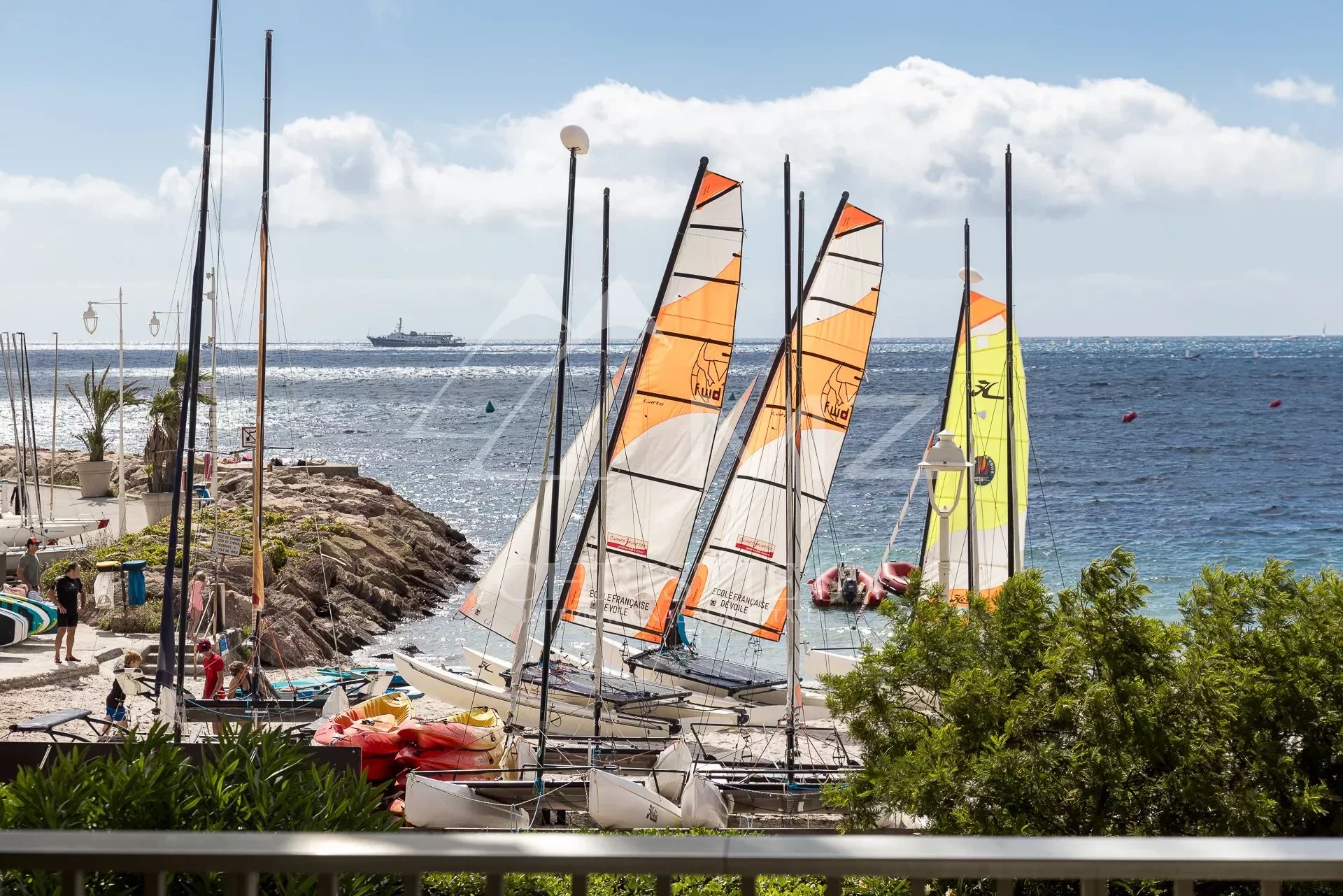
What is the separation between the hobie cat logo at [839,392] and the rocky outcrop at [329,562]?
1040 centimetres

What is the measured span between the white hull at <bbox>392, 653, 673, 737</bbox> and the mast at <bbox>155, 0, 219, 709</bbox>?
455cm

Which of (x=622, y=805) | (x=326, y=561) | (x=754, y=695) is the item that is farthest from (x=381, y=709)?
(x=326, y=561)

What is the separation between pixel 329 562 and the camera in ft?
102

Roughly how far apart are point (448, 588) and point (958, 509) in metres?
17.3

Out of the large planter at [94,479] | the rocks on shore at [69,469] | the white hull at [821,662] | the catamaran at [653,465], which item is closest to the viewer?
the catamaran at [653,465]

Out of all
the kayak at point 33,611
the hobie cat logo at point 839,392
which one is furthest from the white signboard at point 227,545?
the hobie cat logo at point 839,392

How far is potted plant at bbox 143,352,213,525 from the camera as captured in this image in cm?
3381

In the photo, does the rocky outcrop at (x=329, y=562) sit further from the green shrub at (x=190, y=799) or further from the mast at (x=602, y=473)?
the green shrub at (x=190, y=799)

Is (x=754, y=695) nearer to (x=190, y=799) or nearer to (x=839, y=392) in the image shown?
(x=839, y=392)

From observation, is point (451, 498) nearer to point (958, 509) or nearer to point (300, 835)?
point (958, 509)

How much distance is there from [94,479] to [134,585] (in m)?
18.6

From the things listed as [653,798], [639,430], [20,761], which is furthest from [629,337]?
[20,761]

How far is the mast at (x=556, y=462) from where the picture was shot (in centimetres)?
1513

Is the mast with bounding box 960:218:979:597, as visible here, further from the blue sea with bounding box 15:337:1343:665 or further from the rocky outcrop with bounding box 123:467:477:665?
the rocky outcrop with bounding box 123:467:477:665
